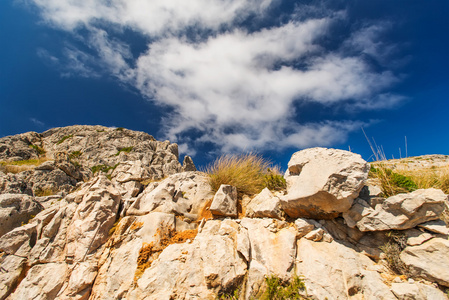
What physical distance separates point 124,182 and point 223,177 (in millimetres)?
4679

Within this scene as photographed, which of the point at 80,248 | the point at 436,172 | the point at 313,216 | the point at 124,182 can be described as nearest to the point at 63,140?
the point at 124,182

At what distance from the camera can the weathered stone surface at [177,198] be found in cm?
668

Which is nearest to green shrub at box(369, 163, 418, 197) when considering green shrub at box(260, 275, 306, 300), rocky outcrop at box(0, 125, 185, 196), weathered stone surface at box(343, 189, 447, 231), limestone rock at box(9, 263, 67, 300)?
weathered stone surface at box(343, 189, 447, 231)

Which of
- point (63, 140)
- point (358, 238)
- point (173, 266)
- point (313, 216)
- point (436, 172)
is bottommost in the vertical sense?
point (173, 266)

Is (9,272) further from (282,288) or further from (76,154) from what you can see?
(76,154)

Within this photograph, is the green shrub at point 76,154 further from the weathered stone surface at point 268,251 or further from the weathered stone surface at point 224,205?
the weathered stone surface at point 268,251

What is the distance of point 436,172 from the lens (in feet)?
21.6

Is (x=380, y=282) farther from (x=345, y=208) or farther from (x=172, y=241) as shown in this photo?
(x=172, y=241)

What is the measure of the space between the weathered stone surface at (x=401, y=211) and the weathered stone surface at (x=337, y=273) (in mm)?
788

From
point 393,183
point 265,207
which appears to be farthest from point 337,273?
point 393,183

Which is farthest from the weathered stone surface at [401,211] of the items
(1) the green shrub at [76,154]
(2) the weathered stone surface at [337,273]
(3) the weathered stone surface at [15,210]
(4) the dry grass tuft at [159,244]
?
(1) the green shrub at [76,154]

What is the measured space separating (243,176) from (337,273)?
4.41 m

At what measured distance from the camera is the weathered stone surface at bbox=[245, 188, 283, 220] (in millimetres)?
5555

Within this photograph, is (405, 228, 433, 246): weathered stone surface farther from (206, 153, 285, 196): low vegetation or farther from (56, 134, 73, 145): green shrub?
(56, 134, 73, 145): green shrub
